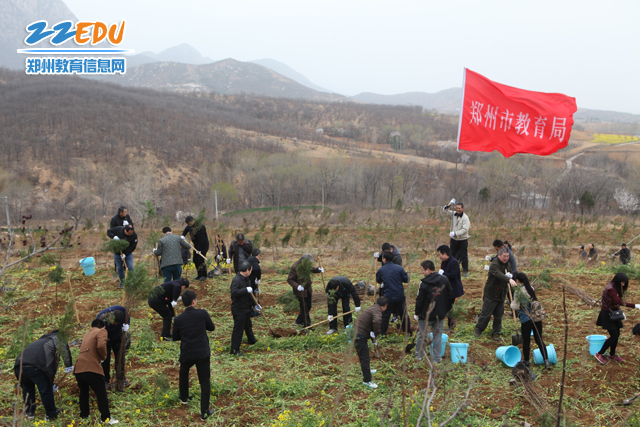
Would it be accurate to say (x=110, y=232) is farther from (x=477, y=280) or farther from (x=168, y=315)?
(x=477, y=280)

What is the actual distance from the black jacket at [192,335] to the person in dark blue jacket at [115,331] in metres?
0.76

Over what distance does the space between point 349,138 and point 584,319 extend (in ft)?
260

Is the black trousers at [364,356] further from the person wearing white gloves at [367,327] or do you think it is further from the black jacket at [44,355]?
the black jacket at [44,355]

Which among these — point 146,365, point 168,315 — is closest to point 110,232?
point 168,315

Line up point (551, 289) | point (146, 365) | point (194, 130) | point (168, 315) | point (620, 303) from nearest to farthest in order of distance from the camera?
1. point (620, 303)
2. point (146, 365)
3. point (168, 315)
4. point (551, 289)
5. point (194, 130)

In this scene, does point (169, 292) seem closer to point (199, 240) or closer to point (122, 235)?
point (122, 235)

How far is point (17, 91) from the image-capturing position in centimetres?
5506

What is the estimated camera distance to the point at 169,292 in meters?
6.76

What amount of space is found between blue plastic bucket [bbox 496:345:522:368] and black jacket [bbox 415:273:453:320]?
107 cm

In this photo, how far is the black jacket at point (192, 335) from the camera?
4.66m

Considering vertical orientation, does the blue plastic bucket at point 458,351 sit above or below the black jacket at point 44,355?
below

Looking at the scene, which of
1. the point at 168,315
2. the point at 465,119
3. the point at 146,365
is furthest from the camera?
the point at 465,119

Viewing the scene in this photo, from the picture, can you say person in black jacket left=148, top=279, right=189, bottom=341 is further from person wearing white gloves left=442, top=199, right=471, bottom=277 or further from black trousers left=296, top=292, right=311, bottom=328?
person wearing white gloves left=442, top=199, right=471, bottom=277

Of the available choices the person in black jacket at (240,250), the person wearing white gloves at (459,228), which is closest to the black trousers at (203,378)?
the person in black jacket at (240,250)
